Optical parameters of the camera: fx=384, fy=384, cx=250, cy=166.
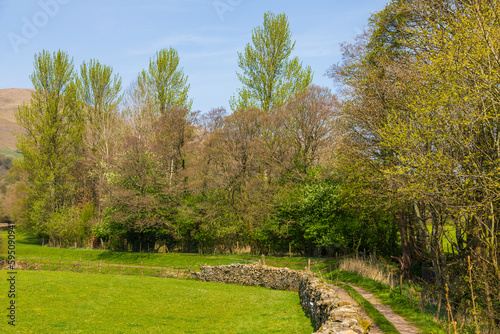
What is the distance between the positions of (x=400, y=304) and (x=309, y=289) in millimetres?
3734

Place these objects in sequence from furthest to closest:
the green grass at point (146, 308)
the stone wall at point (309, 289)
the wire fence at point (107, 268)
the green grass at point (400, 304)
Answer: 1. the wire fence at point (107, 268)
2. the green grass at point (146, 308)
3. the green grass at point (400, 304)
4. the stone wall at point (309, 289)

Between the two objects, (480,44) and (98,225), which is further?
(98,225)

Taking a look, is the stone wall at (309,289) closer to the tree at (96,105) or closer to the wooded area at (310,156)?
the wooded area at (310,156)

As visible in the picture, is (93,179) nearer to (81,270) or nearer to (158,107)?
(158,107)

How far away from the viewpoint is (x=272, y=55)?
161 feet

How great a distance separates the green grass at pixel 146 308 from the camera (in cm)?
1456

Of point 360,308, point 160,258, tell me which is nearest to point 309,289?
point 360,308

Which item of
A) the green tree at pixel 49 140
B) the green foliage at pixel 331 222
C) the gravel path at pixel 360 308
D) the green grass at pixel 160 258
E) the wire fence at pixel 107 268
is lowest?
the wire fence at pixel 107 268

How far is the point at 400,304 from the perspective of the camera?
49.2 ft

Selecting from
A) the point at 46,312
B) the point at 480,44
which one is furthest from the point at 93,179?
the point at 480,44

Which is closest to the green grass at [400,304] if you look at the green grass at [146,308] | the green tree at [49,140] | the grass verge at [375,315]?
the grass verge at [375,315]

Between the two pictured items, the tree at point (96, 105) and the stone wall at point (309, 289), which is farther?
the tree at point (96, 105)

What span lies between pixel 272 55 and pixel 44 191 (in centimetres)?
3623

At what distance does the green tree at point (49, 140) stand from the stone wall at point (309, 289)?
3170cm
